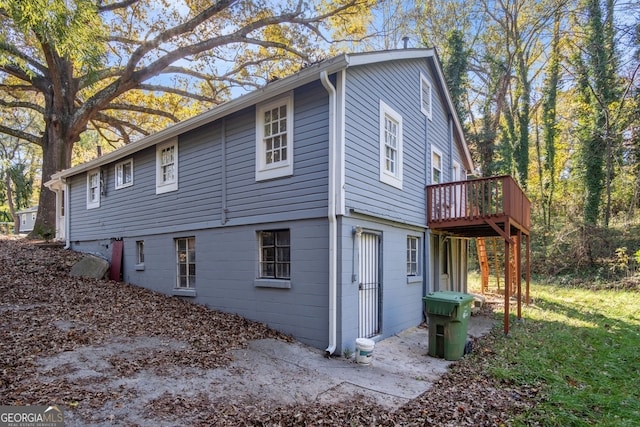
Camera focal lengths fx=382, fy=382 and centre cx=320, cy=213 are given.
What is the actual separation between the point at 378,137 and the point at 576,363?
207 inches

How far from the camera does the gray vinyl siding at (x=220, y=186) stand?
6.80m

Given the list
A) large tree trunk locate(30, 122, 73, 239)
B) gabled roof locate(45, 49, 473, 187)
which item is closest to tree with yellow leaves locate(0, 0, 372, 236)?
large tree trunk locate(30, 122, 73, 239)

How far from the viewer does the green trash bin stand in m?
6.57

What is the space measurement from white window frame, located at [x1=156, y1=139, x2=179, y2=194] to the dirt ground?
323cm

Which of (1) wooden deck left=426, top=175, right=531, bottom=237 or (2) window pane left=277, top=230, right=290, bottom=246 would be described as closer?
(2) window pane left=277, top=230, right=290, bottom=246

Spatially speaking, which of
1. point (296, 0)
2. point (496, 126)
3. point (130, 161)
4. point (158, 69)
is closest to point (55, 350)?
point (130, 161)

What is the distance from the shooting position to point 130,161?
11.2 metres

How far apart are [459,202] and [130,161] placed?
9.29m

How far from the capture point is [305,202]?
682cm

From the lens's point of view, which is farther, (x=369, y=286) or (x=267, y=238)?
(x=267, y=238)

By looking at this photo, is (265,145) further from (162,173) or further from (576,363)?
(576,363)

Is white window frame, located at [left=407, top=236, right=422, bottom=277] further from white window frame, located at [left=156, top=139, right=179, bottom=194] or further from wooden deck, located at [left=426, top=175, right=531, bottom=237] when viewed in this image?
white window frame, located at [left=156, top=139, right=179, bottom=194]

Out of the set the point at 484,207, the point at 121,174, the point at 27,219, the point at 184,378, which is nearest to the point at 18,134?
the point at 121,174

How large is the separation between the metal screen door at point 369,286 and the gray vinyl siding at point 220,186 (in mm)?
1384
